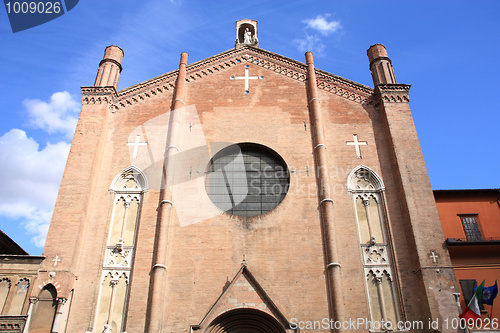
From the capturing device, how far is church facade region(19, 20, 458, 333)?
1311cm

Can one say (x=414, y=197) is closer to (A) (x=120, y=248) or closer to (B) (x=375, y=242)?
(B) (x=375, y=242)

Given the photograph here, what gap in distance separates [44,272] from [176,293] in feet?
13.2

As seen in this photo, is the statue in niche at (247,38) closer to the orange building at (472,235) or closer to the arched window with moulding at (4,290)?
the orange building at (472,235)

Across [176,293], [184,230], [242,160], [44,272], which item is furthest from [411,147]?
[44,272]

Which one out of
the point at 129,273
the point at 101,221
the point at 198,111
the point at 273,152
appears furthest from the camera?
the point at 198,111

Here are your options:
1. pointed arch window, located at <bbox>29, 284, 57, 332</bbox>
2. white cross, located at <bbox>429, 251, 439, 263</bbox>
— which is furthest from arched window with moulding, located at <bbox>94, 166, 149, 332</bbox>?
white cross, located at <bbox>429, 251, 439, 263</bbox>

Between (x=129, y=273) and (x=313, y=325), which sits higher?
(x=129, y=273)

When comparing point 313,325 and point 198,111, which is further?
point 198,111

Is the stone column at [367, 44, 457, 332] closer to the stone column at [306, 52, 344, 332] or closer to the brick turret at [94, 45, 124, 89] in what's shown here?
the stone column at [306, 52, 344, 332]

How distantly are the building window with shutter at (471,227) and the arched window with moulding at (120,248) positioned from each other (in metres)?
11.5

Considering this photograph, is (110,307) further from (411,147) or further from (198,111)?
(411,147)

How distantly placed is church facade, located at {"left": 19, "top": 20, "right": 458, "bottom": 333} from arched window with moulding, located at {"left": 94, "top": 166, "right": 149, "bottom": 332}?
0.14 feet

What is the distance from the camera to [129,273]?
1395 cm

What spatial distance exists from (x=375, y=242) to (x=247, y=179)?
505 centimetres
